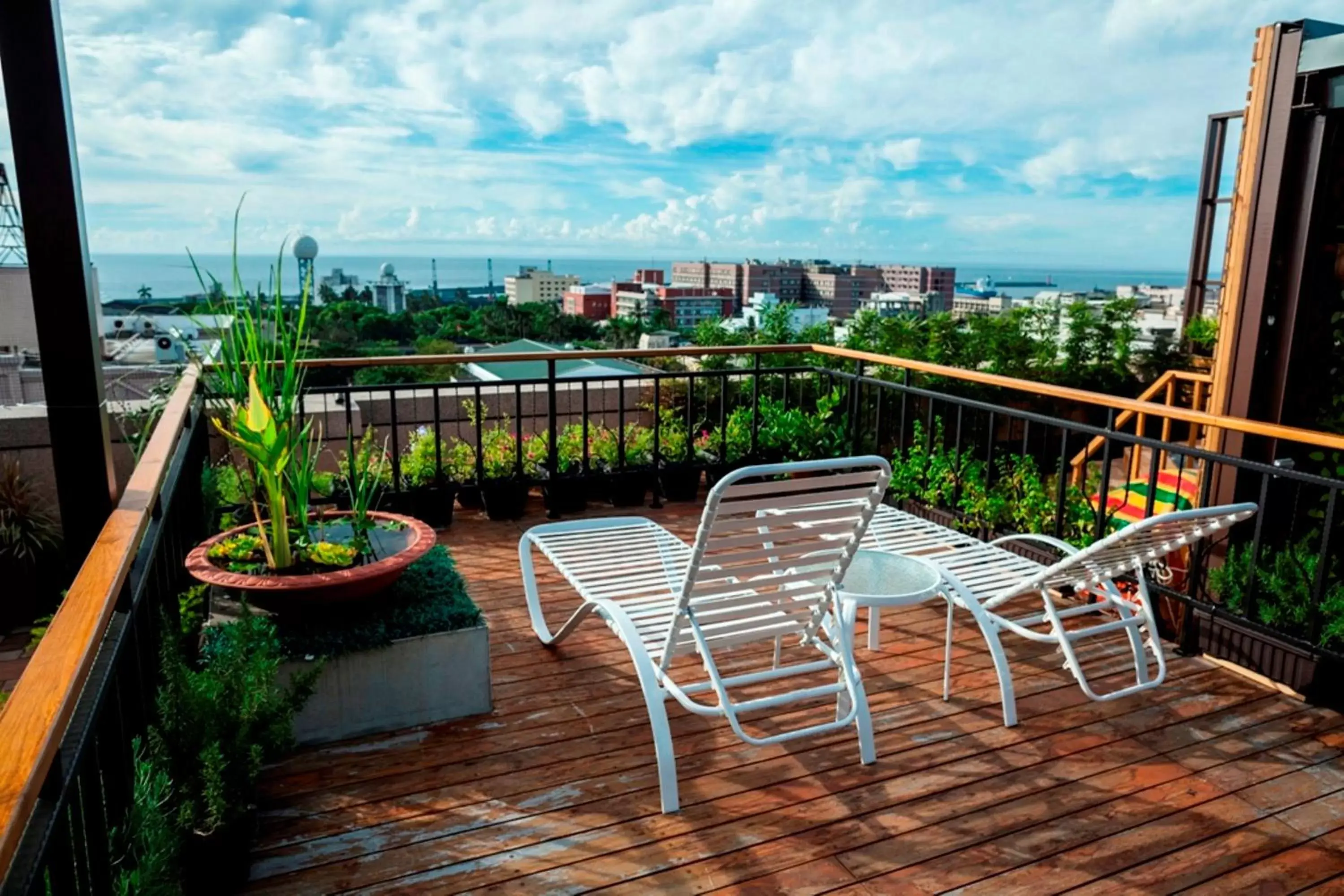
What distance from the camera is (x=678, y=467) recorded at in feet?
18.5

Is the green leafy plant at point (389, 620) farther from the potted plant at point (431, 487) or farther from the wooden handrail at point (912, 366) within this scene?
the potted plant at point (431, 487)

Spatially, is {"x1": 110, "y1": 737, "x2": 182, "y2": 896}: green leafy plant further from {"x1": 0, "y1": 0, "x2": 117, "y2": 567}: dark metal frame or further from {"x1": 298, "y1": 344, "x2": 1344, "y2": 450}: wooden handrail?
{"x1": 298, "y1": 344, "x2": 1344, "y2": 450}: wooden handrail

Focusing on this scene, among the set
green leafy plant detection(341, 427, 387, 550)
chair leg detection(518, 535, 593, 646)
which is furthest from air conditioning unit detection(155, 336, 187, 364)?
chair leg detection(518, 535, 593, 646)

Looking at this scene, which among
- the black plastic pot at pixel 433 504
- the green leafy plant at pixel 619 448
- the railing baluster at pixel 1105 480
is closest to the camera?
the railing baluster at pixel 1105 480

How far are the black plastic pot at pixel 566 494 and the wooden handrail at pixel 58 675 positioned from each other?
128 inches

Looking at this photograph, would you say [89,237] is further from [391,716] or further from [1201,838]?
[1201,838]

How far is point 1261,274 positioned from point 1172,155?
2895 centimetres

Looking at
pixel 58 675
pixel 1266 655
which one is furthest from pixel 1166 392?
pixel 58 675

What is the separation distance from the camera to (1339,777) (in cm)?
258

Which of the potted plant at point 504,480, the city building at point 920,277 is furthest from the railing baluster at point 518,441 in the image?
the city building at point 920,277

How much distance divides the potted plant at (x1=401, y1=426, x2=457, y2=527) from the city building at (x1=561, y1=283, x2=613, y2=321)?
21970mm

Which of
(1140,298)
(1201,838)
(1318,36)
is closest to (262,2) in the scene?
(1140,298)

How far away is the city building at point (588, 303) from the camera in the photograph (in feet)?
93.4

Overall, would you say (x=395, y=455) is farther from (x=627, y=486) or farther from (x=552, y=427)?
(x=627, y=486)
